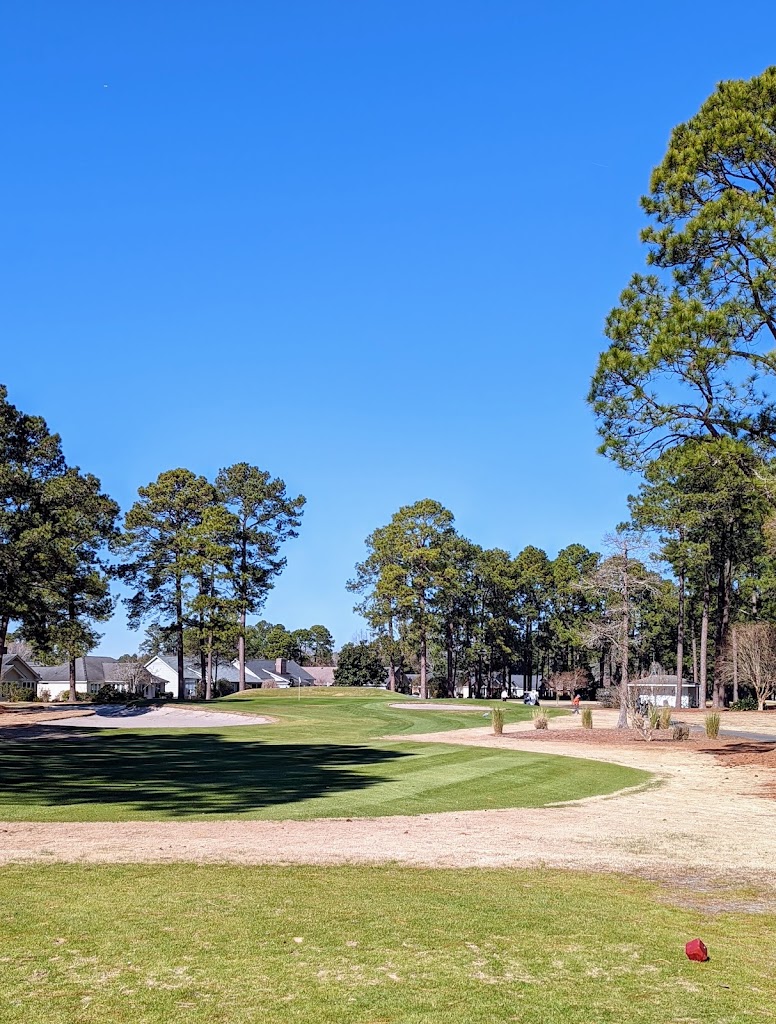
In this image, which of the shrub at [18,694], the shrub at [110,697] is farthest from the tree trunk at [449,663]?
the shrub at [110,697]

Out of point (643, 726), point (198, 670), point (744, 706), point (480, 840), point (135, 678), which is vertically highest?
point (480, 840)

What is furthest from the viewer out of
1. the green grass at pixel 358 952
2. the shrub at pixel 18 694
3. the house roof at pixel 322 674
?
the house roof at pixel 322 674

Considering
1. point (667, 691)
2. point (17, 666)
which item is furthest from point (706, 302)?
Result: point (17, 666)

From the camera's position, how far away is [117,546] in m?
59.1

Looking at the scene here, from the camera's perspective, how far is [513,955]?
605cm

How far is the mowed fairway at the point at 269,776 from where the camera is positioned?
13719 mm

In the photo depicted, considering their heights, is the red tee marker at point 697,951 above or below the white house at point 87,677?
above

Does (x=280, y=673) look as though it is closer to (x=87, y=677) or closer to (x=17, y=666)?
(x=87, y=677)

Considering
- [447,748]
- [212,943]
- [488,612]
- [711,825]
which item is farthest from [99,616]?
[488,612]

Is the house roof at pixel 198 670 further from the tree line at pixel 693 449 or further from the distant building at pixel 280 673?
the tree line at pixel 693 449

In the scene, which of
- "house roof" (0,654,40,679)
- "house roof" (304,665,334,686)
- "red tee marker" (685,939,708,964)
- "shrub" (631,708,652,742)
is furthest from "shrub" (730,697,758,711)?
"house roof" (304,665,334,686)

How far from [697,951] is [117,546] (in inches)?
2229

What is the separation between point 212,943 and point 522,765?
633 inches

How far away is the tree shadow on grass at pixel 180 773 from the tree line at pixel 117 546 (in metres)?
12.1
